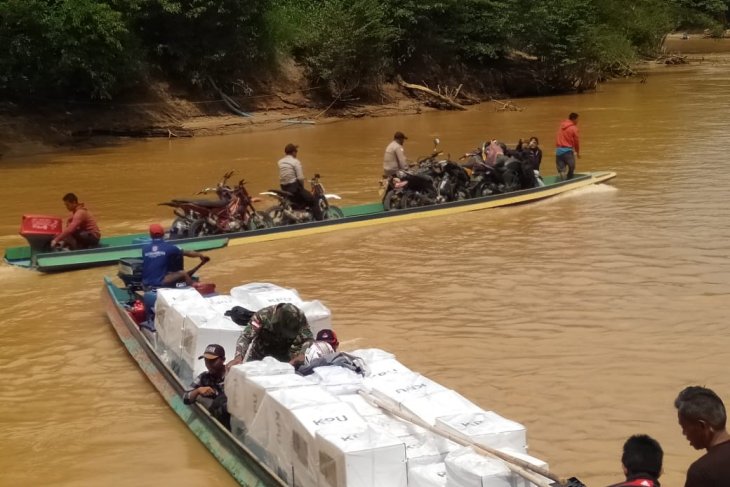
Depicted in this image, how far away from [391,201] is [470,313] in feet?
18.7

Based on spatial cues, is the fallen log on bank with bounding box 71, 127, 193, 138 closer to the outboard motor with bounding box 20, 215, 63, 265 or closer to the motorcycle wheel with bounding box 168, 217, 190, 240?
the motorcycle wheel with bounding box 168, 217, 190, 240

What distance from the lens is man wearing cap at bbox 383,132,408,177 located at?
16.1 metres

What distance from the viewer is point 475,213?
16578 mm

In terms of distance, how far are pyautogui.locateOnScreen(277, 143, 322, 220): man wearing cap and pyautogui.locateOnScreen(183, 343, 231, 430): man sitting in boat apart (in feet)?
23.6

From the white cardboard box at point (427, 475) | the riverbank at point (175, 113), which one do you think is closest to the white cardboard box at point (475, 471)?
the white cardboard box at point (427, 475)

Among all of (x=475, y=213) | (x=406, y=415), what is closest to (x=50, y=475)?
(x=406, y=415)

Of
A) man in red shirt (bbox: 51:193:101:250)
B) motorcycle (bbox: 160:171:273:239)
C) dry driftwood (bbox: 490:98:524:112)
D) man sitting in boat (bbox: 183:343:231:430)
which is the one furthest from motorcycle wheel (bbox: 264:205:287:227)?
dry driftwood (bbox: 490:98:524:112)

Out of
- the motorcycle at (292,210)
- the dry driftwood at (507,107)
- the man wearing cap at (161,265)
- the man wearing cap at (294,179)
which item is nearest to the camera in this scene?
the man wearing cap at (161,265)

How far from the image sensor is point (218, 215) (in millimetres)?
14711

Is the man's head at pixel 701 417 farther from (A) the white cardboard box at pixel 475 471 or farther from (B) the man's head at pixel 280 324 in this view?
(B) the man's head at pixel 280 324

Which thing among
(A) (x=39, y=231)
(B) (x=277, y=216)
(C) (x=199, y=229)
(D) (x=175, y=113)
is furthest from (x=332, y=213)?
(D) (x=175, y=113)

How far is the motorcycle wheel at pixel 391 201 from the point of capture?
16.4 meters

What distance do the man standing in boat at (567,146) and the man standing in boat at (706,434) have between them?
14.3 meters

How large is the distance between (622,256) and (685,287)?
174 centimetres
